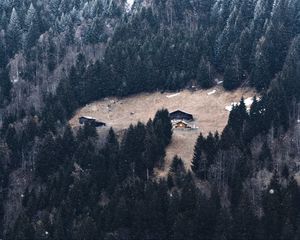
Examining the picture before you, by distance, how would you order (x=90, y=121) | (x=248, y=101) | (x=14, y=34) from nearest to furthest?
(x=248, y=101) < (x=90, y=121) < (x=14, y=34)

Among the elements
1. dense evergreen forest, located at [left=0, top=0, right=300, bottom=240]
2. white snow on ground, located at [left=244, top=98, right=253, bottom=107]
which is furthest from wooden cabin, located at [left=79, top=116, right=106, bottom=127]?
white snow on ground, located at [left=244, top=98, right=253, bottom=107]

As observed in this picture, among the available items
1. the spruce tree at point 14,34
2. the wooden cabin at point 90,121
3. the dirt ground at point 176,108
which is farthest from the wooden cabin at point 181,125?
the spruce tree at point 14,34

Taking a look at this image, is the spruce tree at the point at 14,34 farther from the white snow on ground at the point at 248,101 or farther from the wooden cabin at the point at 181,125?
the white snow on ground at the point at 248,101

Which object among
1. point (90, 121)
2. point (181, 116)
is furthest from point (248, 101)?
point (90, 121)

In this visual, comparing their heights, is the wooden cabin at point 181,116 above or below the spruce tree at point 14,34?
below

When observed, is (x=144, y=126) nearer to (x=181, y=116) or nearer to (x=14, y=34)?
(x=181, y=116)

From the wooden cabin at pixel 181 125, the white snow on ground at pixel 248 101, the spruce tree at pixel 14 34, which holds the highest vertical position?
the spruce tree at pixel 14 34

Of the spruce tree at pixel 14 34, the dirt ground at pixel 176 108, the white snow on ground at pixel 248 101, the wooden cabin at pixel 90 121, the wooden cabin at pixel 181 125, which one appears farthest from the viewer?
the spruce tree at pixel 14 34

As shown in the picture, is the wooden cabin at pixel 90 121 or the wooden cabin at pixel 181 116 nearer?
the wooden cabin at pixel 181 116
